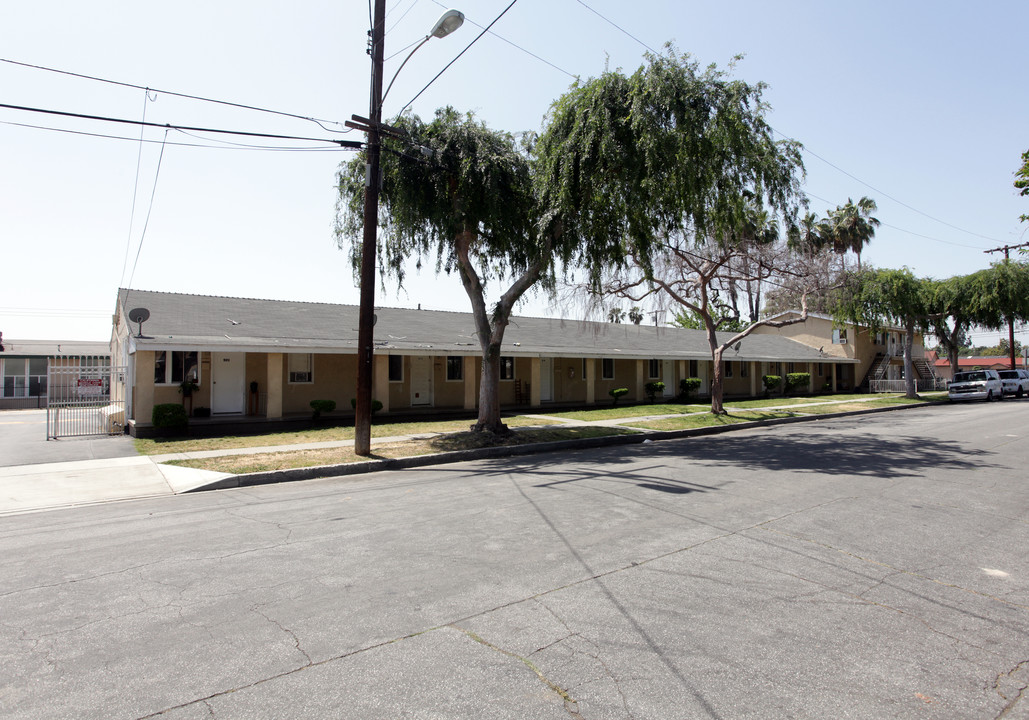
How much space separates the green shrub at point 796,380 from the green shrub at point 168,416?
3254 centimetres

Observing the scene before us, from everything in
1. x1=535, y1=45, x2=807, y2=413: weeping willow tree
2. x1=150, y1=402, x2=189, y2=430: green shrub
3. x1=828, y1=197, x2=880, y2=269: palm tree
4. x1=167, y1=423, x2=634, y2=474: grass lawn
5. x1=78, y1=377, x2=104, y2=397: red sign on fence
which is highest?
x1=828, y1=197, x2=880, y2=269: palm tree

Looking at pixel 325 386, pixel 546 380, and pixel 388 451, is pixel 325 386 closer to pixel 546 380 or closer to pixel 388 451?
pixel 388 451

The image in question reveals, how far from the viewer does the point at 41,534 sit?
670cm

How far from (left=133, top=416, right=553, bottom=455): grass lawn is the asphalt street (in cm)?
527

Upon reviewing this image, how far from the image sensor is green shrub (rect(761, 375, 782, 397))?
3415 centimetres

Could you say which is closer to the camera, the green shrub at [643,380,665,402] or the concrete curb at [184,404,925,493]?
the concrete curb at [184,404,925,493]

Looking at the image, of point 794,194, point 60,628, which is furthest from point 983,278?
point 60,628

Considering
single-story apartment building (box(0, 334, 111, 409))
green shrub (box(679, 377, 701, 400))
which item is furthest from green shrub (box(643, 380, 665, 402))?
single-story apartment building (box(0, 334, 111, 409))

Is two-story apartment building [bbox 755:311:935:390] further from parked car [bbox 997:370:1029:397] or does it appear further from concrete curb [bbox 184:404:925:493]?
concrete curb [bbox 184:404:925:493]

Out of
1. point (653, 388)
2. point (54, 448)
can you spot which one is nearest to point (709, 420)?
point (653, 388)

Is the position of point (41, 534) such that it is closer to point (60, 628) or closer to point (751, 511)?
point (60, 628)

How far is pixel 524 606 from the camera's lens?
4.37m

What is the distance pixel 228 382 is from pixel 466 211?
1000cm

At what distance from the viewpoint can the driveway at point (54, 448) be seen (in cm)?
1225
